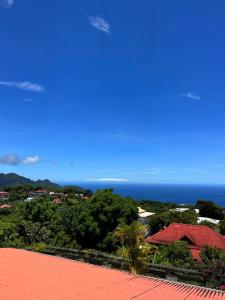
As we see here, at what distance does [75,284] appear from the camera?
403 inches

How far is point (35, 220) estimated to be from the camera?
29078mm

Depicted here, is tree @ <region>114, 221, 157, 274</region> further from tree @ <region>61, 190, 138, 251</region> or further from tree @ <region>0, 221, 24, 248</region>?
tree @ <region>61, 190, 138, 251</region>

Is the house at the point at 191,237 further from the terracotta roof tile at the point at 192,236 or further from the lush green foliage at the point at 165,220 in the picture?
the lush green foliage at the point at 165,220

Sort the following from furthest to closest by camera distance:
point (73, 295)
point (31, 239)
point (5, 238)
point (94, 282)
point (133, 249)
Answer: point (31, 239) < point (5, 238) < point (133, 249) < point (94, 282) < point (73, 295)

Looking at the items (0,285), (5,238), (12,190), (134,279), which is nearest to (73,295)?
(0,285)

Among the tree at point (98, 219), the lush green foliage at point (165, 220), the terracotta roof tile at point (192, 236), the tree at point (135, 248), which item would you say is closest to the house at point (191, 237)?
the terracotta roof tile at point (192, 236)

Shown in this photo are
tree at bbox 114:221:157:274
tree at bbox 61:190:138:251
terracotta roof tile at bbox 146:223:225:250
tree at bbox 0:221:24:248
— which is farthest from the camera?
terracotta roof tile at bbox 146:223:225:250

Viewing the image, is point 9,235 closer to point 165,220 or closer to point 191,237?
point 191,237

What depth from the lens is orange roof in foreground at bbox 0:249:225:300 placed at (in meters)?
9.11

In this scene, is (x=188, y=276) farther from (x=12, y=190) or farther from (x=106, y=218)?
(x=12, y=190)

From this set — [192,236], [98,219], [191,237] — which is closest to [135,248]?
[98,219]

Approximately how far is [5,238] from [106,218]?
743 centimetres

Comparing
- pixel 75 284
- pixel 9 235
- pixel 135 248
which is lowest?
pixel 9 235

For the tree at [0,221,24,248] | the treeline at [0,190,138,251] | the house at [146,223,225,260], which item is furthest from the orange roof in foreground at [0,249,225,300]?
the house at [146,223,225,260]
